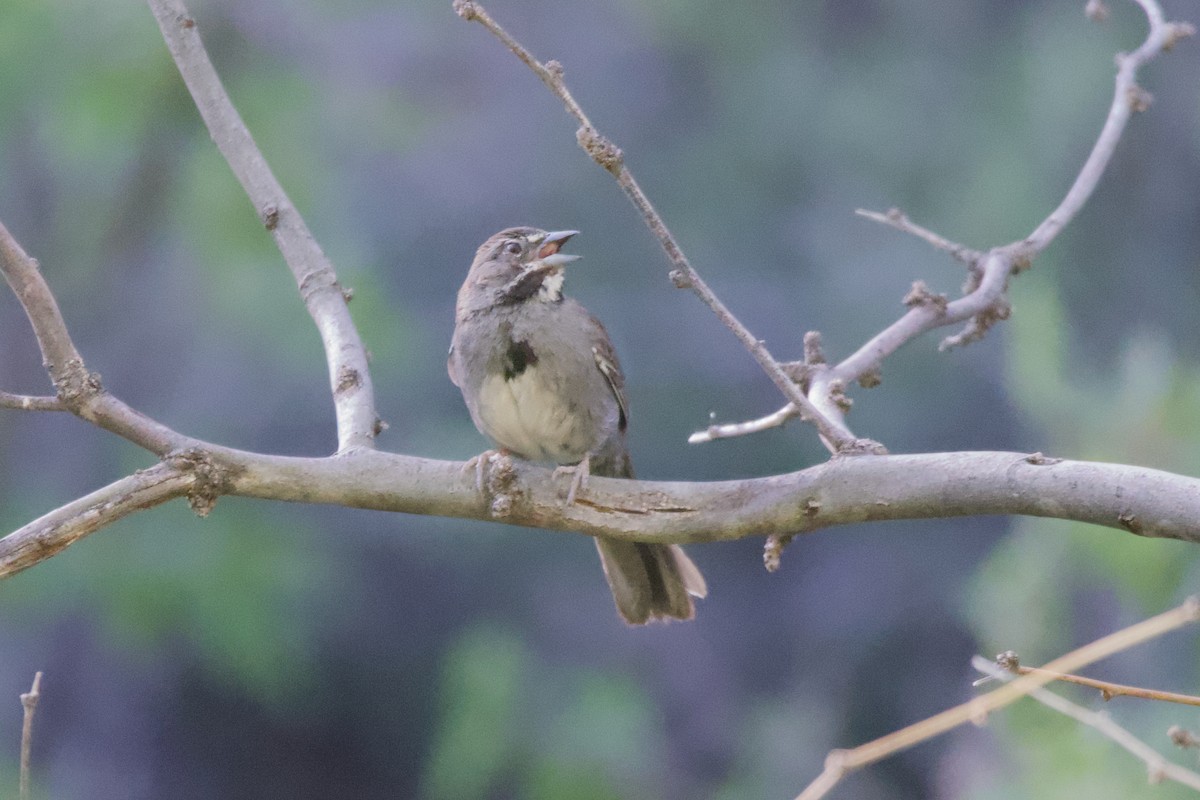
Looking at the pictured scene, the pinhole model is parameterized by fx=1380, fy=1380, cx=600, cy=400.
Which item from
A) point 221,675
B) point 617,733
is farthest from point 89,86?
point 617,733

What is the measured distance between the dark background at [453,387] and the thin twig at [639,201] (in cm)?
357

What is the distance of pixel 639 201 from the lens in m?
2.29

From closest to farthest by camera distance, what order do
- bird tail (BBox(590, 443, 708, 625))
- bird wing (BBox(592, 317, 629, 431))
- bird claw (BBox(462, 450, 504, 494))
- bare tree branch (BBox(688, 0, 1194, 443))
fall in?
bird claw (BBox(462, 450, 504, 494))
bare tree branch (BBox(688, 0, 1194, 443))
bird tail (BBox(590, 443, 708, 625))
bird wing (BBox(592, 317, 629, 431))

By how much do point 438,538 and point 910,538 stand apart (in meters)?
2.35

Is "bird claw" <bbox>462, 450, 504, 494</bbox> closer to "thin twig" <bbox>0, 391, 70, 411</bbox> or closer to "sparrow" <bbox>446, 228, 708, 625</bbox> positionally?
"thin twig" <bbox>0, 391, 70, 411</bbox>

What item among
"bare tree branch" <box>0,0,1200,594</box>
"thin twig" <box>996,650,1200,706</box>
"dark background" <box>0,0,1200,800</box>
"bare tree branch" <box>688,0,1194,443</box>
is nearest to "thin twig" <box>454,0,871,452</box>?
"bare tree branch" <box>0,0,1200,594</box>

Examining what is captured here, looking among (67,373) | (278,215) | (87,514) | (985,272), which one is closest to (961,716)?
(87,514)

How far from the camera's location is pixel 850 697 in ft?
20.1

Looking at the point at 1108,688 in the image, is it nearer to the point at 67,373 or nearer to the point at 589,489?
the point at 589,489

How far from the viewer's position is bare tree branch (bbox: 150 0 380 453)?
3.04 metres

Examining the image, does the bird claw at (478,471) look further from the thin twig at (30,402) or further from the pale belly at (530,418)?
the pale belly at (530,418)

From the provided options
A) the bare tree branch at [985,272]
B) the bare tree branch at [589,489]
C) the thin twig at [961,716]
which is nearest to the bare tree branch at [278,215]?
the bare tree branch at [589,489]

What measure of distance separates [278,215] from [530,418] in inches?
33.8

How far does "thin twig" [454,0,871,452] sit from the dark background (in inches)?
140
